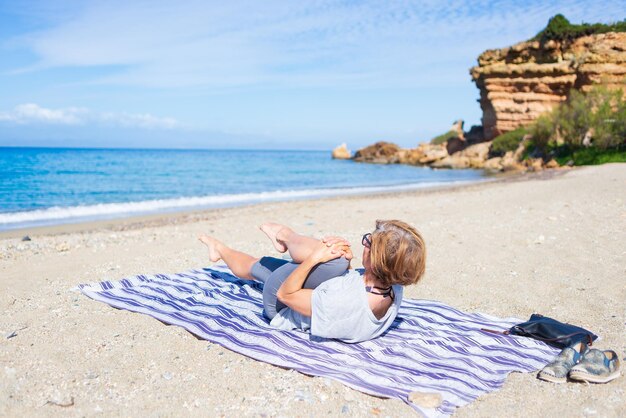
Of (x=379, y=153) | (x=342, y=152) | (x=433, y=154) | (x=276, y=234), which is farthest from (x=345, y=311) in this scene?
(x=342, y=152)

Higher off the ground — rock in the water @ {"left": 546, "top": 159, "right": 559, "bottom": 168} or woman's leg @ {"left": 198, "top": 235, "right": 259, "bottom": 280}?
rock in the water @ {"left": 546, "top": 159, "right": 559, "bottom": 168}

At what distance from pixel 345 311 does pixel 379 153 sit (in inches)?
2104

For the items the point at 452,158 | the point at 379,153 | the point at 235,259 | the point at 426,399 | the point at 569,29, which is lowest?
the point at 426,399

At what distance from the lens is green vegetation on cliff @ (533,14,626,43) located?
3612 cm

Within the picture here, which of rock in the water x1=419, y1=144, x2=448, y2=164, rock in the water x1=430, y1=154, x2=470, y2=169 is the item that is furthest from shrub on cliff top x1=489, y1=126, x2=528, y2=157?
rock in the water x1=419, y1=144, x2=448, y2=164

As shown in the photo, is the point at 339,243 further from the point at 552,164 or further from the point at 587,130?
the point at 587,130

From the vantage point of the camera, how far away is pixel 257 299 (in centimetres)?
468

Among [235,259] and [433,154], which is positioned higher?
[433,154]

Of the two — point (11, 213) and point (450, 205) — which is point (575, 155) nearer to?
point (450, 205)

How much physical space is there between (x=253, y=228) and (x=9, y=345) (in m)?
6.53

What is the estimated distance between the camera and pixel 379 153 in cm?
5609

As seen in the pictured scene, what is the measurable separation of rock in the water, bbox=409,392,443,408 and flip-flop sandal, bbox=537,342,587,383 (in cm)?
79

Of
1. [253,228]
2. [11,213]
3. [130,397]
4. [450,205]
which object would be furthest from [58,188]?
[130,397]

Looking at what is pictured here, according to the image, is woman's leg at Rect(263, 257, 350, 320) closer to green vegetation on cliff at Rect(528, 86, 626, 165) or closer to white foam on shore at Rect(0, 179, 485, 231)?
white foam on shore at Rect(0, 179, 485, 231)
